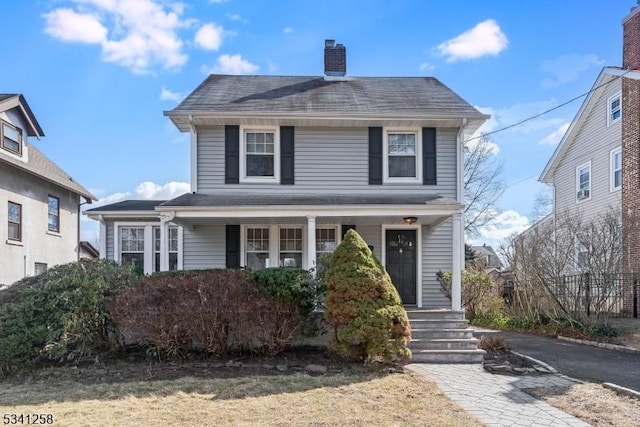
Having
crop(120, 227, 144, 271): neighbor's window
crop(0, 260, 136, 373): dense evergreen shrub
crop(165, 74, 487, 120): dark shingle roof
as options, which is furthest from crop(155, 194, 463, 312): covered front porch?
crop(0, 260, 136, 373): dense evergreen shrub

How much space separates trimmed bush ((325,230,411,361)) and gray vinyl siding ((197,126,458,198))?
3.80 m

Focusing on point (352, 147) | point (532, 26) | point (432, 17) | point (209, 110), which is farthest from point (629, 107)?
point (209, 110)

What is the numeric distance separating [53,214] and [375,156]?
14794 millimetres

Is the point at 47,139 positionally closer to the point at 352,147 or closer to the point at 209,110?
the point at 209,110

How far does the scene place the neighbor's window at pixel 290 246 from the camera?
37.6ft

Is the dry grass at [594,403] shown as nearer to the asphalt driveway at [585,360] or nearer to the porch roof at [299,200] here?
the asphalt driveway at [585,360]

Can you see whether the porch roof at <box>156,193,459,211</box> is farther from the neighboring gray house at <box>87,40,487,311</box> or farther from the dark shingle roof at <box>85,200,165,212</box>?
the dark shingle roof at <box>85,200,165,212</box>

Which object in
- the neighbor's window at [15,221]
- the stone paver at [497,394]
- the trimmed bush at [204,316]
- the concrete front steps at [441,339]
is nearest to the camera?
the stone paver at [497,394]

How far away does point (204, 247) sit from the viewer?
447 inches

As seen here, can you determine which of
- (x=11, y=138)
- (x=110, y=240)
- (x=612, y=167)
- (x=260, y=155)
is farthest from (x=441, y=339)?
(x=11, y=138)

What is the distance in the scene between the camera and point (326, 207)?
9398 mm

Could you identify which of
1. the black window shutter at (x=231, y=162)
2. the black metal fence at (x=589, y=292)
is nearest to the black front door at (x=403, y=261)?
the black metal fence at (x=589, y=292)

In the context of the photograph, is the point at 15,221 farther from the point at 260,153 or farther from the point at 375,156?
the point at 375,156

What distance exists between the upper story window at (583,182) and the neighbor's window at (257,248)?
1357 cm
